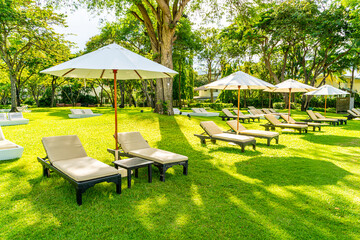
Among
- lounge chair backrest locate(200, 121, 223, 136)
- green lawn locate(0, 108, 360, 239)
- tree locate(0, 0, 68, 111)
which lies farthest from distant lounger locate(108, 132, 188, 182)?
tree locate(0, 0, 68, 111)

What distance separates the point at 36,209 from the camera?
12.6 ft

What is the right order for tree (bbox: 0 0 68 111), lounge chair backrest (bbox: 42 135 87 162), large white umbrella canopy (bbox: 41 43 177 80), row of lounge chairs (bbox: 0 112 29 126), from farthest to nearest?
1. tree (bbox: 0 0 68 111)
2. row of lounge chairs (bbox: 0 112 29 126)
3. lounge chair backrest (bbox: 42 135 87 162)
4. large white umbrella canopy (bbox: 41 43 177 80)

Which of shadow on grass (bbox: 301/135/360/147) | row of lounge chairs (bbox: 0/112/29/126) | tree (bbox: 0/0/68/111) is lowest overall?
shadow on grass (bbox: 301/135/360/147)

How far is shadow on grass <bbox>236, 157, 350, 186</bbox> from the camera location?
5.34 m

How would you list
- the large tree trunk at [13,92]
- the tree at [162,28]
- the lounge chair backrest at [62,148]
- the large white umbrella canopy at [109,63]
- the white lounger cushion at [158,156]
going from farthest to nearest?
the large tree trunk at [13,92] < the tree at [162,28] < the white lounger cushion at [158,156] < the lounge chair backrest at [62,148] < the large white umbrella canopy at [109,63]

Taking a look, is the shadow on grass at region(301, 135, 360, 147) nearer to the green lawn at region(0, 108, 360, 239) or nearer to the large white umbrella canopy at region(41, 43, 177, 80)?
the green lawn at region(0, 108, 360, 239)

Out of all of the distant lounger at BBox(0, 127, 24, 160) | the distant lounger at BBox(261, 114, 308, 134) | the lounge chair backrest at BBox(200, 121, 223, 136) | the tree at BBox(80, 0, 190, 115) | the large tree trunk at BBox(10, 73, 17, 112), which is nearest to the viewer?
the distant lounger at BBox(0, 127, 24, 160)

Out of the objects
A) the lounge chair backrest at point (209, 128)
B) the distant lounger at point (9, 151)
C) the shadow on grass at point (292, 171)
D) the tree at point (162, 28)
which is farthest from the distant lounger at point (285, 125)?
the distant lounger at point (9, 151)

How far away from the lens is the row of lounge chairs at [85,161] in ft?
13.3

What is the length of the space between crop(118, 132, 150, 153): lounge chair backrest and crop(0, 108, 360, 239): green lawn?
793 mm

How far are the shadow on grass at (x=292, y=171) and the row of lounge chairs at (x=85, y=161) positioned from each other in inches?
75.5

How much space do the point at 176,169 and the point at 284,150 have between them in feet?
14.9

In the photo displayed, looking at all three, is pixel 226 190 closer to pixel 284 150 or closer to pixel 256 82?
pixel 284 150

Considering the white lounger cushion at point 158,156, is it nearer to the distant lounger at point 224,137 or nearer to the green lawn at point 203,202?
the green lawn at point 203,202
